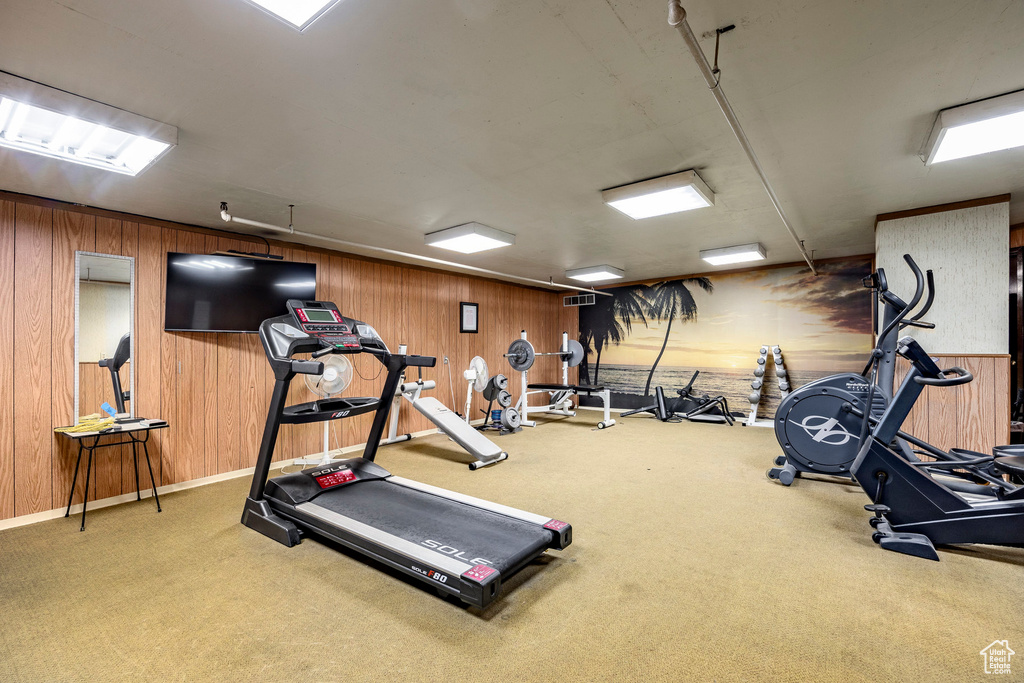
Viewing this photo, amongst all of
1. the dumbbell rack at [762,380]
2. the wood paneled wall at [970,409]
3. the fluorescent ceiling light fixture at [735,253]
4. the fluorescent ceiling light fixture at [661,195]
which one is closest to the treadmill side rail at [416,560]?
the fluorescent ceiling light fixture at [661,195]

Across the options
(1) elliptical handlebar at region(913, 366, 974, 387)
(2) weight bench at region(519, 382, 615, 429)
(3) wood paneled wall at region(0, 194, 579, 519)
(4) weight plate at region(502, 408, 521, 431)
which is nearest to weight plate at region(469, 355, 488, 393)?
(4) weight plate at region(502, 408, 521, 431)

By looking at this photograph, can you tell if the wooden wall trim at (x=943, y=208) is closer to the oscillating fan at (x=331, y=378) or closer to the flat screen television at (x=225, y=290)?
the oscillating fan at (x=331, y=378)

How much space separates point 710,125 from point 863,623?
103 inches

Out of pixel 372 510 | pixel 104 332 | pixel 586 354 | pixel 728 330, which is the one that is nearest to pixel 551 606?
pixel 372 510

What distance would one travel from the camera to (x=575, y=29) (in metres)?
1.70

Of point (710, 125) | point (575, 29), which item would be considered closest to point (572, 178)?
point (710, 125)

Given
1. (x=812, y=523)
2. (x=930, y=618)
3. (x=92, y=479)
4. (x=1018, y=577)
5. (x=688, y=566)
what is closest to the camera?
(x=930, y=618)

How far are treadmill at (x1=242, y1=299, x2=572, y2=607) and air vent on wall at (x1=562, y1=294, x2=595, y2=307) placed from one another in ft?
20.1

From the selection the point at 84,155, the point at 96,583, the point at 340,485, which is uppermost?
the point at 84,155

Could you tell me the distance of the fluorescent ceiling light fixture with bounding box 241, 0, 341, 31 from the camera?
1.47m

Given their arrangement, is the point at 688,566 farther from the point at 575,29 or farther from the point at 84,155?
the point at 84,155

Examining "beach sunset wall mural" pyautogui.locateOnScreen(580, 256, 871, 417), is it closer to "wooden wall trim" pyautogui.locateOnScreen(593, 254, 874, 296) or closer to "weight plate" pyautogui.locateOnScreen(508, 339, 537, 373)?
"wooden wall trim" pyautogui.locateOnScreen(593, 254, 874, 296)

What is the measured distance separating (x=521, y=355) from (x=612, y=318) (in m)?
2.95

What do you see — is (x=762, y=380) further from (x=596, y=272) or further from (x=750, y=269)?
(x=596, y=272)
